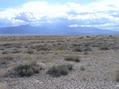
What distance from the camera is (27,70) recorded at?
79.5 ft

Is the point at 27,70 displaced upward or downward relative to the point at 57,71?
upward

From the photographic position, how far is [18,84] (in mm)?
20625

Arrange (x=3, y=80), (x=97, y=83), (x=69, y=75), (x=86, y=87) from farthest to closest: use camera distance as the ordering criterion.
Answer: (x=69, y=75) → (x=3, y=80) → (x=97, y=83) → (x=86, y=87)

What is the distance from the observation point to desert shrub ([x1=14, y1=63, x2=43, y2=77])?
2400cm

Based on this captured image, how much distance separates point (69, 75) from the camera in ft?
77.4

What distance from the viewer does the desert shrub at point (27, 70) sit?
2400 cm

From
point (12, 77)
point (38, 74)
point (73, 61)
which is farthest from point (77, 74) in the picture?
point (73, 61)

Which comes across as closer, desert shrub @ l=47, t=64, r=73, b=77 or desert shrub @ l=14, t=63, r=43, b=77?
desert shrub @ l=47, t=64, r=73, b=77

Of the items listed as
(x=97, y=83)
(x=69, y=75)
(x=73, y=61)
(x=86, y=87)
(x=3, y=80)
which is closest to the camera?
(x=86, y=87)

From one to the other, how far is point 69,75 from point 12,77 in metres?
4.15

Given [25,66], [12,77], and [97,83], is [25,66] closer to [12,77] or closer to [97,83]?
[12,77]

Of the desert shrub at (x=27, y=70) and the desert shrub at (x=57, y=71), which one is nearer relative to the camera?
the desert shrub at (x=57, y=71)

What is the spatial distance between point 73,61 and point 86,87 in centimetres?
1394

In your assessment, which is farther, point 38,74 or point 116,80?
point 38,74
